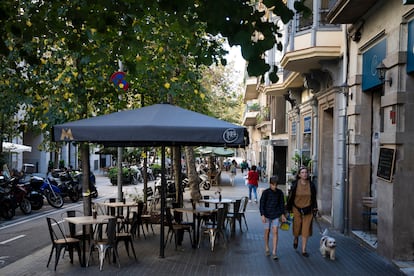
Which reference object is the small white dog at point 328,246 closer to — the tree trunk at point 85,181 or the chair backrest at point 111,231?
the chair backrest at point 111,231

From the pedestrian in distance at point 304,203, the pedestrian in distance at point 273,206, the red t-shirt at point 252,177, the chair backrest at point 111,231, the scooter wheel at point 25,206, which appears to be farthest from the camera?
the red t-shirt at point 252,177

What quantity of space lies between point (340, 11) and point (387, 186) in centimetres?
413

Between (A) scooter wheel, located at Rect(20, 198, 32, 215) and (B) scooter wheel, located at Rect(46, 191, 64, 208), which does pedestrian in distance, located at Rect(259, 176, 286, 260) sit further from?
(B) scooter wheel, located at Rect(46, 191, 64, 208)

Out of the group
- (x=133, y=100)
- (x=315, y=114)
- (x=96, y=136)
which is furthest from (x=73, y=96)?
(x=315, y=114)

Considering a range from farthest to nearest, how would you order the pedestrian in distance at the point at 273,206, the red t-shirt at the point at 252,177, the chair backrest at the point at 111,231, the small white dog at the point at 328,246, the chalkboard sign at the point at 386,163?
the red t-shirt at the point at 252,177
the pedestrian in distance at the point at 273,206
the small white dog at the point at 328,246
the chalkboard sign at the point at 386,163
the chair backrest at the point at 111,231

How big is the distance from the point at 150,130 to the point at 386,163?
446cm

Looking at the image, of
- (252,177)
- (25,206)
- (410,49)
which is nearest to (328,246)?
(410,49)

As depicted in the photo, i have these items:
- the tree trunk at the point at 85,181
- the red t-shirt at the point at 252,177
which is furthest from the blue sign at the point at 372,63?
the red t-shirt at the point at 252,177

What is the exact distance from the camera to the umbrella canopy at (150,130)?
793 cm

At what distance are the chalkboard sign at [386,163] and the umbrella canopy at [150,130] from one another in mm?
2675

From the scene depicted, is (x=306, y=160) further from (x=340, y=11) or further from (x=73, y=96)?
(x=73, y=96)

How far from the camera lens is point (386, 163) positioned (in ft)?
30.1

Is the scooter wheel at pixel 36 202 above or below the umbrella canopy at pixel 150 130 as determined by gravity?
below

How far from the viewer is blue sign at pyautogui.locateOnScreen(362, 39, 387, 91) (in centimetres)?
995
